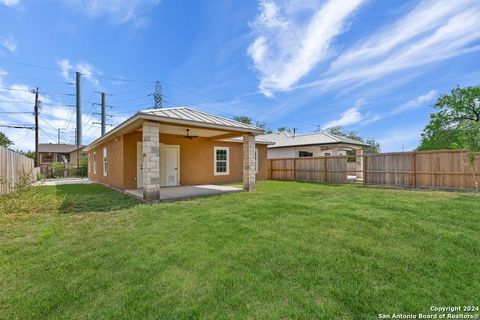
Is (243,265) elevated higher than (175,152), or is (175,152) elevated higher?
(175,152)

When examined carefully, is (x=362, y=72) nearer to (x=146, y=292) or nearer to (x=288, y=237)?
(x=288, y=237)

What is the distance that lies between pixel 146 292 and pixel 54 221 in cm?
437

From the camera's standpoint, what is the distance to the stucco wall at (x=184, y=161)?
10.6 m

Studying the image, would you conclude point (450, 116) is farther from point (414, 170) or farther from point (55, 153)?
point (55, 153)

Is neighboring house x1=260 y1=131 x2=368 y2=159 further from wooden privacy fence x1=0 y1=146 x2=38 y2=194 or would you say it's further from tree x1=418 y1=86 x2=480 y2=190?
wooden privacy fence x1=0 y1=146 x2=38 y2=194

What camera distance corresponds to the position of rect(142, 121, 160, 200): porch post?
23.5 feet

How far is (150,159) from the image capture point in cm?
718

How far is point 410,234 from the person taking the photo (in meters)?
3.92

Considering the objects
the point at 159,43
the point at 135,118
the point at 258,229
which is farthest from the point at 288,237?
the point at 159,43

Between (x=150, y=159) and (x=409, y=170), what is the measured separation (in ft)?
37.9

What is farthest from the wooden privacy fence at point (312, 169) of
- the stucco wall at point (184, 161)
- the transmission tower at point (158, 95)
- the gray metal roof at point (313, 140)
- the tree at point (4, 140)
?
the tree at point (4, 140)

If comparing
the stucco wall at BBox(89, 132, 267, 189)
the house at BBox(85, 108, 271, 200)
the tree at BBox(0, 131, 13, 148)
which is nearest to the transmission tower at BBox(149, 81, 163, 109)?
the house at BBox(85, 108, 271, 200)

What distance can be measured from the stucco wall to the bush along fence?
17.1ft

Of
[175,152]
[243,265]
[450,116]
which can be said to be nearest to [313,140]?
[175,152]
